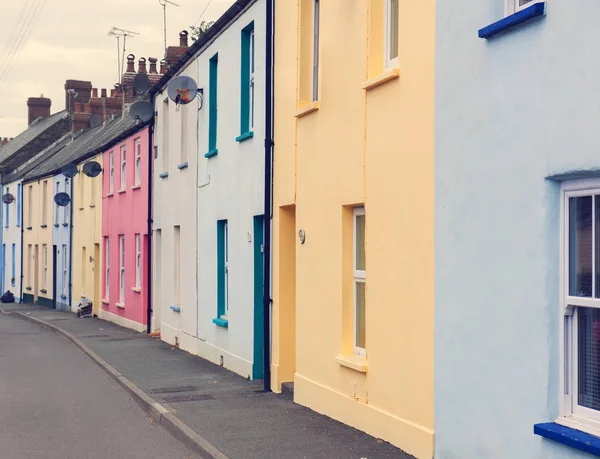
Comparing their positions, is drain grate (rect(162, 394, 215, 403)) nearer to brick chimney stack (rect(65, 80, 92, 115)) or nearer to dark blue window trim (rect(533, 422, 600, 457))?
dark blue window trim (rect(533, 422, 600, 457))

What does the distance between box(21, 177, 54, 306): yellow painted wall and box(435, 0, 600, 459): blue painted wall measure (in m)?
35.3

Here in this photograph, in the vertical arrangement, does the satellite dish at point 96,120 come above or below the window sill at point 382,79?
above

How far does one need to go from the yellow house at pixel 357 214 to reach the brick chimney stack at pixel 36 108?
174 ft

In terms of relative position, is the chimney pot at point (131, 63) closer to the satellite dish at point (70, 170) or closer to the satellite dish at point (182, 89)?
the satellite dish at point (70, 170)

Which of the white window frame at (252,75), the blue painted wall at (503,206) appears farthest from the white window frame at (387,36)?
the white window frame at (252,75)

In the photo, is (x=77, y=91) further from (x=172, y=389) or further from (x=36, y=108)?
(x=172, y=389)

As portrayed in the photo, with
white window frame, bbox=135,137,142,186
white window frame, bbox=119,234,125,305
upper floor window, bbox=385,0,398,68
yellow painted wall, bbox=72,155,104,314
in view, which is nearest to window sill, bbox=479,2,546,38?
upper floor window, bbox=385,0,398,68

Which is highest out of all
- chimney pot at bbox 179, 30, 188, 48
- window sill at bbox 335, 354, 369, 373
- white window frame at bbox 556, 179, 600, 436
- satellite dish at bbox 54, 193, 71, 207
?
chimney pot at bbox 179, 30, 188, 48

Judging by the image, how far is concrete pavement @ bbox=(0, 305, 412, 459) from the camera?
370 inches

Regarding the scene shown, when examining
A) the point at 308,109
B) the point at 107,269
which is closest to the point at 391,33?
the point at 308,109

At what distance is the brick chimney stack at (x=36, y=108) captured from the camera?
208ft

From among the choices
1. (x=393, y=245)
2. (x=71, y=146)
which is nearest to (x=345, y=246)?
(x=393, y=245)

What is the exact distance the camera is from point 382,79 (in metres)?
9.55

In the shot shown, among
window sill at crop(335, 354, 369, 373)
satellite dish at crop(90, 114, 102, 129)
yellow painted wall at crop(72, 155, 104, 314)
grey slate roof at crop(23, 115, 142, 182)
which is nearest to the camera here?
window sill at crop(335, 354, 369, 373)
